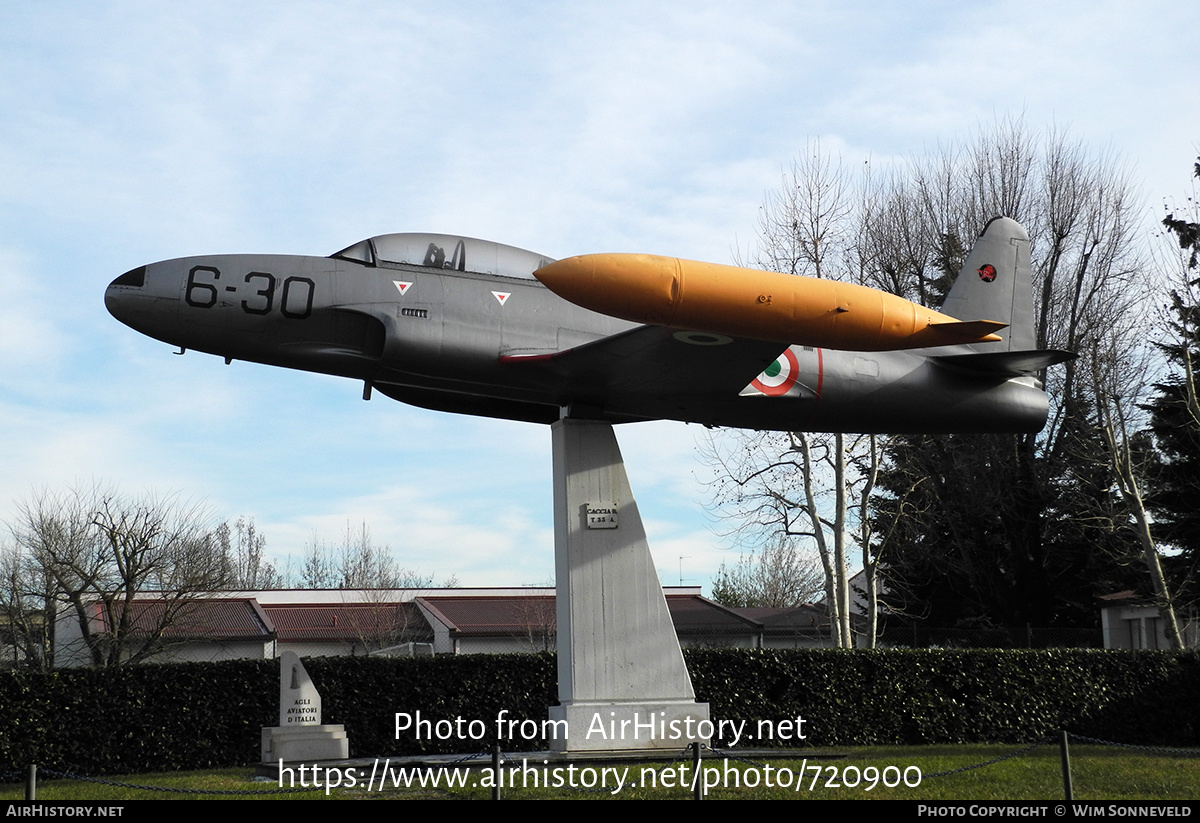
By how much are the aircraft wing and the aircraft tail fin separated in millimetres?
4091

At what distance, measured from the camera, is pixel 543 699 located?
1809cm

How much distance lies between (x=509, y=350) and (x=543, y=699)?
8.30 m

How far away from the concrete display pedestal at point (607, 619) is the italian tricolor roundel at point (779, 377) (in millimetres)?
1963

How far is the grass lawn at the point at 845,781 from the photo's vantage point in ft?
34.2

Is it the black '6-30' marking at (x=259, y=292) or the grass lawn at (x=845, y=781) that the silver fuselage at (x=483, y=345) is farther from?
the grass lawn at (x=845, y=781)

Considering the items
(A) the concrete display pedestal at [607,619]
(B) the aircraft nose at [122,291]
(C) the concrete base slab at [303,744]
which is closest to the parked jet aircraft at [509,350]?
(B) the aircraft nose at [122,291]

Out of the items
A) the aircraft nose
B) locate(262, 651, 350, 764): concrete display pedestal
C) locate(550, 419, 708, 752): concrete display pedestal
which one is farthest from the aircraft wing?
locate(262, 651, 350, 764): concrete display pedestal

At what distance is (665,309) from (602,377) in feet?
13.6

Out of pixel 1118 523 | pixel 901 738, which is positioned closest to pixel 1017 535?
pixel 1118 523

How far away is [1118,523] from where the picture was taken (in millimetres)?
Answer: 25922

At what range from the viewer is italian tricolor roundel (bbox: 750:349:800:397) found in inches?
492

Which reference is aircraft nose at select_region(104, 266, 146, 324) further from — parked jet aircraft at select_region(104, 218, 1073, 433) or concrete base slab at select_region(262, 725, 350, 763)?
concrete base slab at select_region(262, 725, 350, 763)

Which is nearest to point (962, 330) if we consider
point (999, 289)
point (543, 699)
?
point (999, 289)
